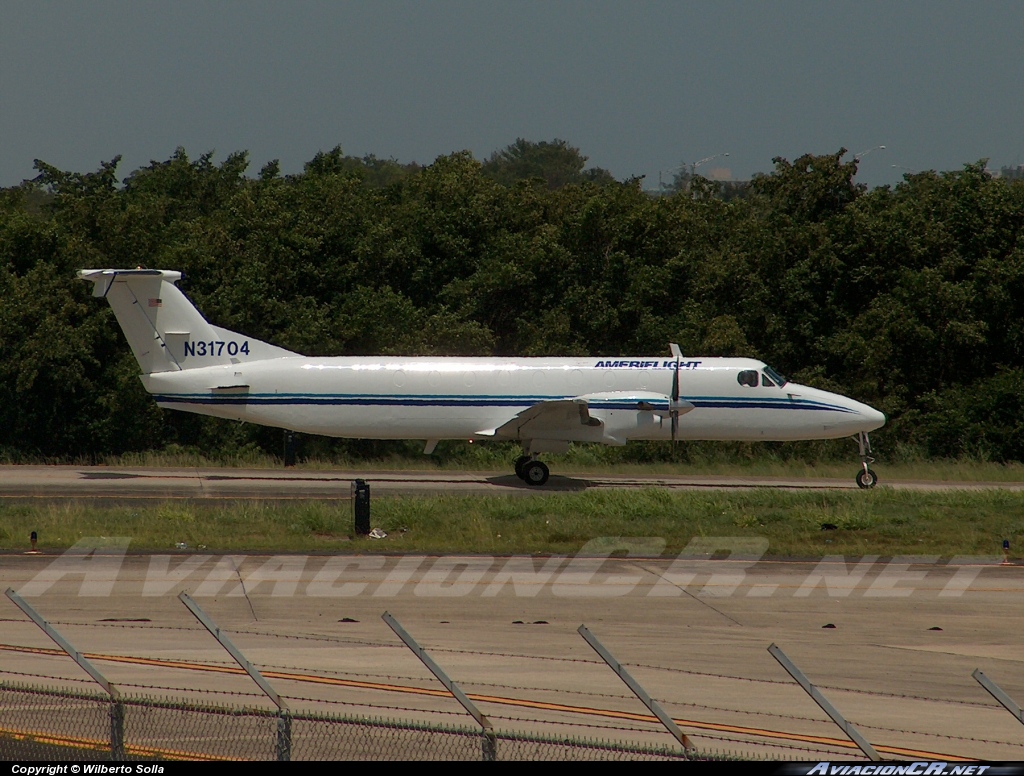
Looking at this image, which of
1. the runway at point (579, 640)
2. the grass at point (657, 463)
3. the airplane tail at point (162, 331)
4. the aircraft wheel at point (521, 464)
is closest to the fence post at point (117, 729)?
the runway at point (579, 640)

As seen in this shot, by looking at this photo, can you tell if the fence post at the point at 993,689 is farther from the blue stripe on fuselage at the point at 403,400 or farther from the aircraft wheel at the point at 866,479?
the aircraft wheel at the point at 866,479

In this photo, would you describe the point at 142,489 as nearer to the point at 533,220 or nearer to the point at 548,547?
the point at 548,547

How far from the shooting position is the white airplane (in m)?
31.7

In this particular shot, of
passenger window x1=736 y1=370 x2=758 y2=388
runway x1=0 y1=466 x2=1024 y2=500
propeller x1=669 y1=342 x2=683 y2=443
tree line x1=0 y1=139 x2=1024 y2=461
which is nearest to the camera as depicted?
runway x1=0 y1=466 x2=1024 y2=500

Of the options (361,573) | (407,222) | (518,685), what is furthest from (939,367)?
(518,685)

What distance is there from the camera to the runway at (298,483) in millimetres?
29438

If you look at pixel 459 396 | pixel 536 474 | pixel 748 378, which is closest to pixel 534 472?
pixel 536 474

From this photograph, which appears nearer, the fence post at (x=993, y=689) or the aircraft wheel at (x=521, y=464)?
the fence post at (x=993, y=689)

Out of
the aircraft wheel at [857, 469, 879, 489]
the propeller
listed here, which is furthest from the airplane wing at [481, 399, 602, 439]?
the aircraft wheel at [857, 469, 879, 489]

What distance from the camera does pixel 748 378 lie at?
105 feet

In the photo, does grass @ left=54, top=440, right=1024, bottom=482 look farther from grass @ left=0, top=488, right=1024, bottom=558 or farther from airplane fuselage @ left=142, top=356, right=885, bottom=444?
grass @ left=0, top=488, right=1024, bottom=558

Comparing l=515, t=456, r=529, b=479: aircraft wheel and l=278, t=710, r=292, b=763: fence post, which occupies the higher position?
l=278, t=710, r=292, b=763: fence post

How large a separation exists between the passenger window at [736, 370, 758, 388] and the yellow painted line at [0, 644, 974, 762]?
2112 cm

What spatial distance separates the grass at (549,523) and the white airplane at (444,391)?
143 inches
